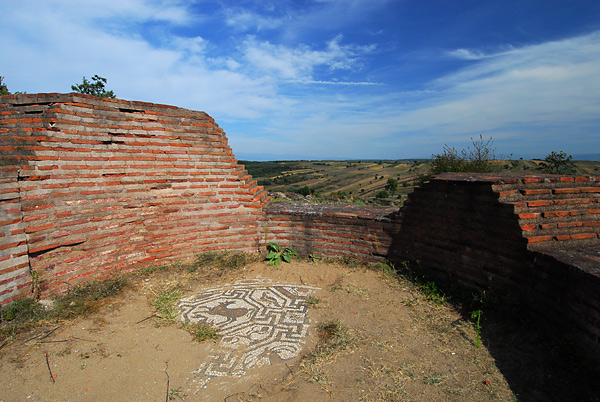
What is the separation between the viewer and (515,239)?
3.55 m

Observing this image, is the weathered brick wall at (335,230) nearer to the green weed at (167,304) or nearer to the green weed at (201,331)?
the green weed at (167,304)

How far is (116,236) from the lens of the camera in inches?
191

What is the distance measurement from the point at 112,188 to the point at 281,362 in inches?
143

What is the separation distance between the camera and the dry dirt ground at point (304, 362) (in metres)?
2.64

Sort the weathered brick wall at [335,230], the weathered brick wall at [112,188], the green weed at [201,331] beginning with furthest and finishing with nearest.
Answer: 1. the weathered brick wall at [335,230]
2. the weathered brick wall at [112,188]
3. the green weed at [201,331]

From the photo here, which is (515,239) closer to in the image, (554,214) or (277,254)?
(554,214)

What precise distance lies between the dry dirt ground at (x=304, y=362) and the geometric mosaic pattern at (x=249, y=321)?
0.10 meters

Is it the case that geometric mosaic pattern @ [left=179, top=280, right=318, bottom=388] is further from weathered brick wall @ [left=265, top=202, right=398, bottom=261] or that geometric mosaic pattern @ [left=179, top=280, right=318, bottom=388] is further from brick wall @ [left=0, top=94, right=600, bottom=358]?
brick wall @ [left=0, top=94, right=600, bottom=358]

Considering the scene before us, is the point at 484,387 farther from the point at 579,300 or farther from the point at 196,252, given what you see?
the point at 196,252

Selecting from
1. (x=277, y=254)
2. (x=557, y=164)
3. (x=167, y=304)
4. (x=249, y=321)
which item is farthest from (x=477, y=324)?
(x=557, y=164)

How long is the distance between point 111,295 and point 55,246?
0.99m

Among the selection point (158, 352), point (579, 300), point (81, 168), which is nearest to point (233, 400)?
point (158, 352)

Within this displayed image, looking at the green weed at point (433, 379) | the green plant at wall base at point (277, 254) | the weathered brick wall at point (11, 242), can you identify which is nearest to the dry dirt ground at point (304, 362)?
the green weed at point (433, 379)

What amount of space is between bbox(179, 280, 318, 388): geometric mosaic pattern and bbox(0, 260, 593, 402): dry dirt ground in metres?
0.10
